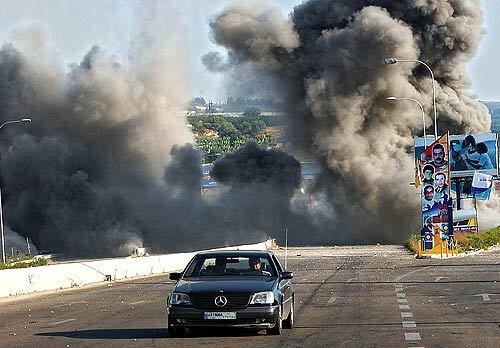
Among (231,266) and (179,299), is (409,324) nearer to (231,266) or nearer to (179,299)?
(231,266)

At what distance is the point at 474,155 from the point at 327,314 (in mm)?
44277

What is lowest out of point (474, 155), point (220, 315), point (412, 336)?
point (412, 336)

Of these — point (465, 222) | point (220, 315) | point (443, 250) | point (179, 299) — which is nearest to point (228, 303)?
point (220, 315)

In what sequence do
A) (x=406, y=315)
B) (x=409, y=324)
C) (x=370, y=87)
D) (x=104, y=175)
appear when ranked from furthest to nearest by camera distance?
(x=104, y=175)
(x=370, y=87)
(x=406, y=315)
(x=409, y=324)

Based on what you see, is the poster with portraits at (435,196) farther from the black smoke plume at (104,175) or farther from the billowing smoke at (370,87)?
the black smoke plume at (104,175)

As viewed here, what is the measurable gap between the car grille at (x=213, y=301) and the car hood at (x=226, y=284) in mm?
87

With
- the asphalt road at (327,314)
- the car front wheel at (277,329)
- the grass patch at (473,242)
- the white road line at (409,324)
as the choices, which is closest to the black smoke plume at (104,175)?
the grass patch at (473,242)

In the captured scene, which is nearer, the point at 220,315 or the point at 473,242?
the point at 220,315

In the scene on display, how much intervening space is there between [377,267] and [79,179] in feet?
137

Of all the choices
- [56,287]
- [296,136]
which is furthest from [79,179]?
[56,287]

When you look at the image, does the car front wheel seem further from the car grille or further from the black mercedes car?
the car grille

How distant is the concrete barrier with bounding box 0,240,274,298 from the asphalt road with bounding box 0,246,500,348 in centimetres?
107

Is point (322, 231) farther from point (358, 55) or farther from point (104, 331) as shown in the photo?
point (104, 331)

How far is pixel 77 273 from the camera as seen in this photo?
34.3 meters
